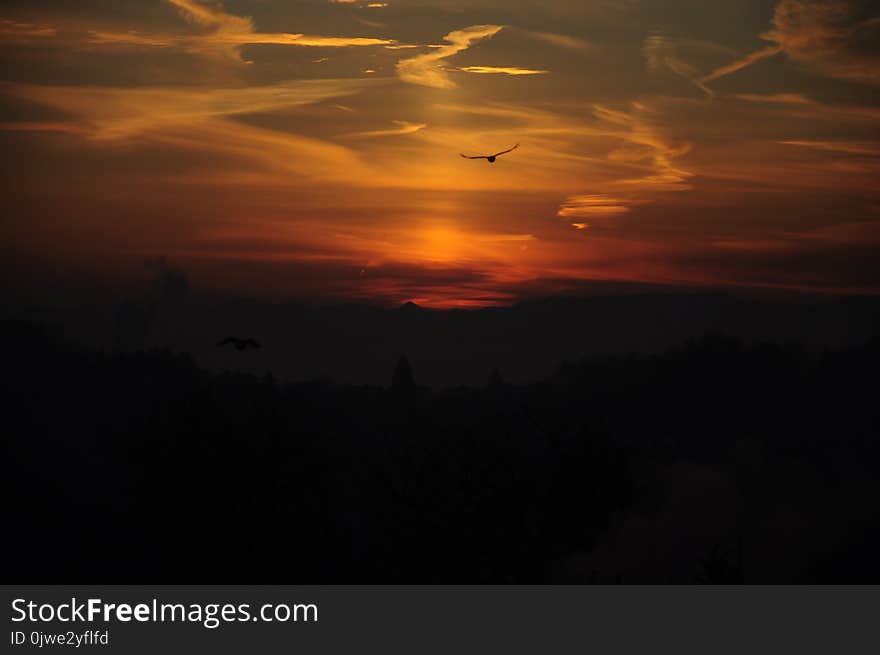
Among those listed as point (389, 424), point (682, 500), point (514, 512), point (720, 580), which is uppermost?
point (720, 580)

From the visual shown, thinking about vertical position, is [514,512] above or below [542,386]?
above

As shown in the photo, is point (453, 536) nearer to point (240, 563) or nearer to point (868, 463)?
point (240, 563)

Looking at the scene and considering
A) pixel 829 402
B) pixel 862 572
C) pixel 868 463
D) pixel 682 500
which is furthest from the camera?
pixel 829 402

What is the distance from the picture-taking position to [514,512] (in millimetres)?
89562

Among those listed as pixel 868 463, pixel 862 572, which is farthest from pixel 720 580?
pixel 868 463

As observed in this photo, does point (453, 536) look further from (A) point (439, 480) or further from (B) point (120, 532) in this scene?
→ (B) point (120, 532)

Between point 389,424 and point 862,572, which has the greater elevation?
point 862,572

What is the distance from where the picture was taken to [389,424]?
152625 mm

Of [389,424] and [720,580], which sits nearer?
[720,580]

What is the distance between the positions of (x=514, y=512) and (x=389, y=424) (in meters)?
64.1

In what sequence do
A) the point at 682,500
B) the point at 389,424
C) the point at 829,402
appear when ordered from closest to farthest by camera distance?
the point at 682,500
the point at 389,424
the point at 829,402

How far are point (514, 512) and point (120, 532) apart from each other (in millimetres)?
Answer: 27399

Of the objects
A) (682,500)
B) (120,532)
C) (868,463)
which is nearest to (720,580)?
(682,500)

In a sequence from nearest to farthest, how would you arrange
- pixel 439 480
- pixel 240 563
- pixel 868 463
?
pixel 240 563 < pixel 439 480 < pixel 868 463
